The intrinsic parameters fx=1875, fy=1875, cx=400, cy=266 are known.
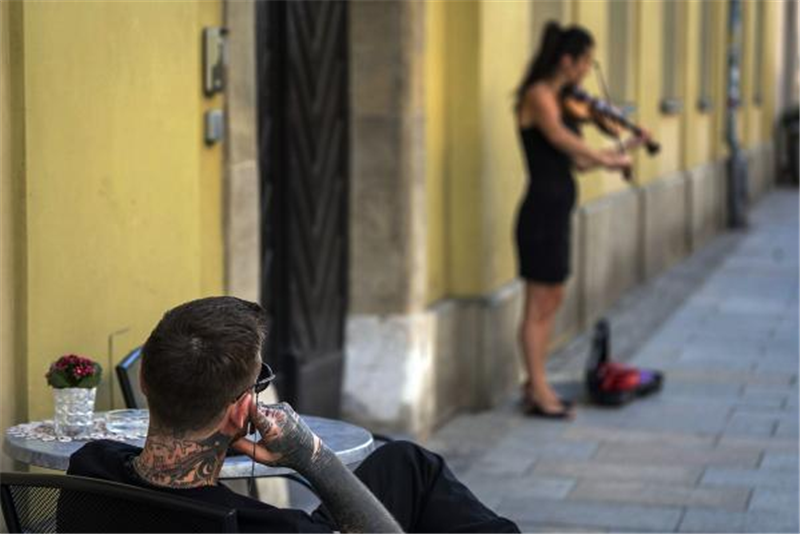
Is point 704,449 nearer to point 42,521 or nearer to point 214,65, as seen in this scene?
point 214,65

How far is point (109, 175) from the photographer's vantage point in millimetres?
5375

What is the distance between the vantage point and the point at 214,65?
6.26 metres

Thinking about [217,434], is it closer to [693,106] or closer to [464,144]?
[464,144]

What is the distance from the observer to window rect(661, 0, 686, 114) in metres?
17.3

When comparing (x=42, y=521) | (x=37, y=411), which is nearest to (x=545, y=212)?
(x=37, y=411)

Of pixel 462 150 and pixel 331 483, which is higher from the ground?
pixel 462 150

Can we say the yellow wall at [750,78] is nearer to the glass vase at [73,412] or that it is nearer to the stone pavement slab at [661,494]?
the stone pavement slab at [661,494]

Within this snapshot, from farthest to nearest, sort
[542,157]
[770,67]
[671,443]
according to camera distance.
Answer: [770,67] → [542,157] → [671,443]

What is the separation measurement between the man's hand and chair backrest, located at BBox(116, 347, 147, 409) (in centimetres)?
155

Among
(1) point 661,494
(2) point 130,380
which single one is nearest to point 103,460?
(2) point 130,380

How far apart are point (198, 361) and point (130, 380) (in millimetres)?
1887

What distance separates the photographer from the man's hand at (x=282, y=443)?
3555 mm

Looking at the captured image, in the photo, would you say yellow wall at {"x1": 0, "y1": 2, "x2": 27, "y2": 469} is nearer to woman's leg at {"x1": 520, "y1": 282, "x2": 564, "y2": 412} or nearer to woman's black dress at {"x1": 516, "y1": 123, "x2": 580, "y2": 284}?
woman's black dress at {"x1": 516, "y1": 123, "x2": 580, "y2": 284}

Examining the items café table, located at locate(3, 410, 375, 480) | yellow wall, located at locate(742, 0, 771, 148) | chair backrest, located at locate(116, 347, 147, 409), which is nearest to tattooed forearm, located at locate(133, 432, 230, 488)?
café table, located at locate(3, 410, 375, 480)
